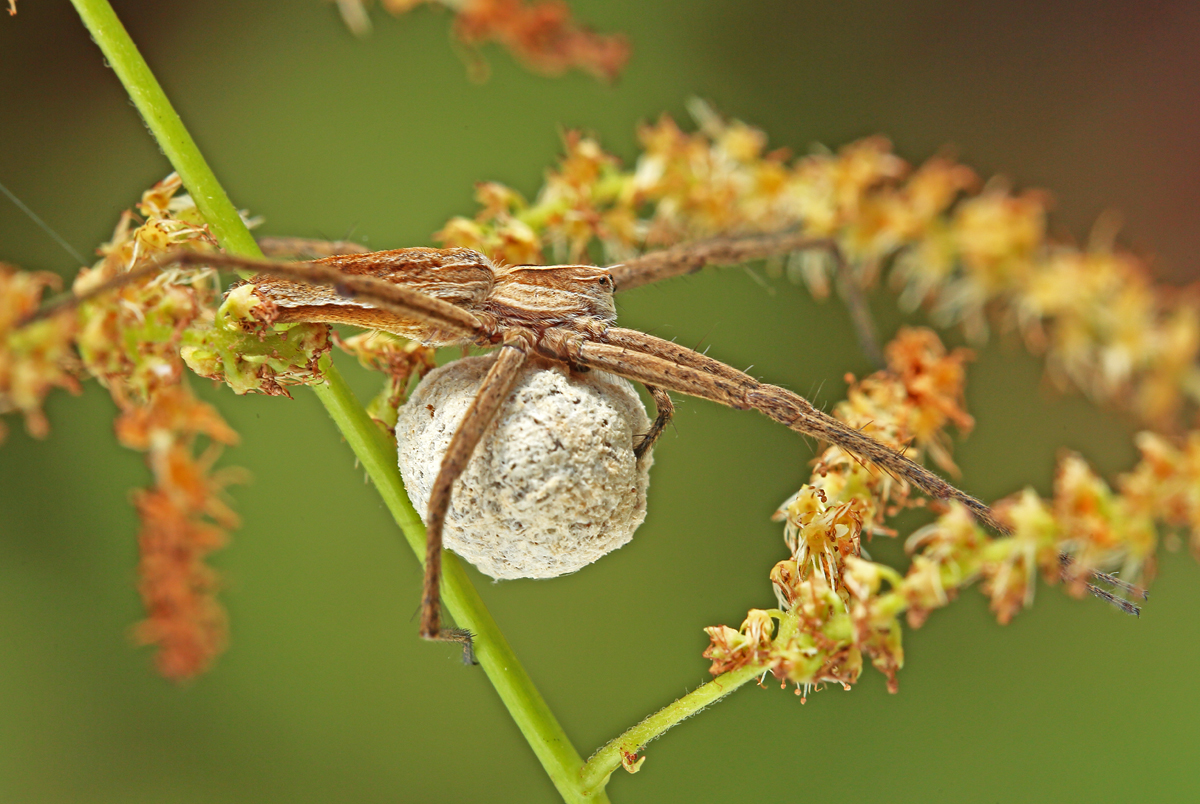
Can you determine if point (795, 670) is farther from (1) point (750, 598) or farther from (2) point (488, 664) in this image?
(1) point (750, 598)

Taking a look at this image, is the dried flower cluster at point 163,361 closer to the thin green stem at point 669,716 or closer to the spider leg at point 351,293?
the spider leg at point 351,293

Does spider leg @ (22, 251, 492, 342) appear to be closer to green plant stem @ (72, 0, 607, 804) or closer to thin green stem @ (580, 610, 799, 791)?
green plant stem @ (72, 0, 607, 804)

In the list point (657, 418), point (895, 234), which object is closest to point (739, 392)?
point (657, 418)

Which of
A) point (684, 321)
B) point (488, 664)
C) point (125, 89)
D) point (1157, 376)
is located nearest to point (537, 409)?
point (488, 664)

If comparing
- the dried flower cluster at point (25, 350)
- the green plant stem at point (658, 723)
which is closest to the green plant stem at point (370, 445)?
the green plant stem at point (658, 723)

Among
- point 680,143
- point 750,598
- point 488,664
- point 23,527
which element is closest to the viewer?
point 488,664
